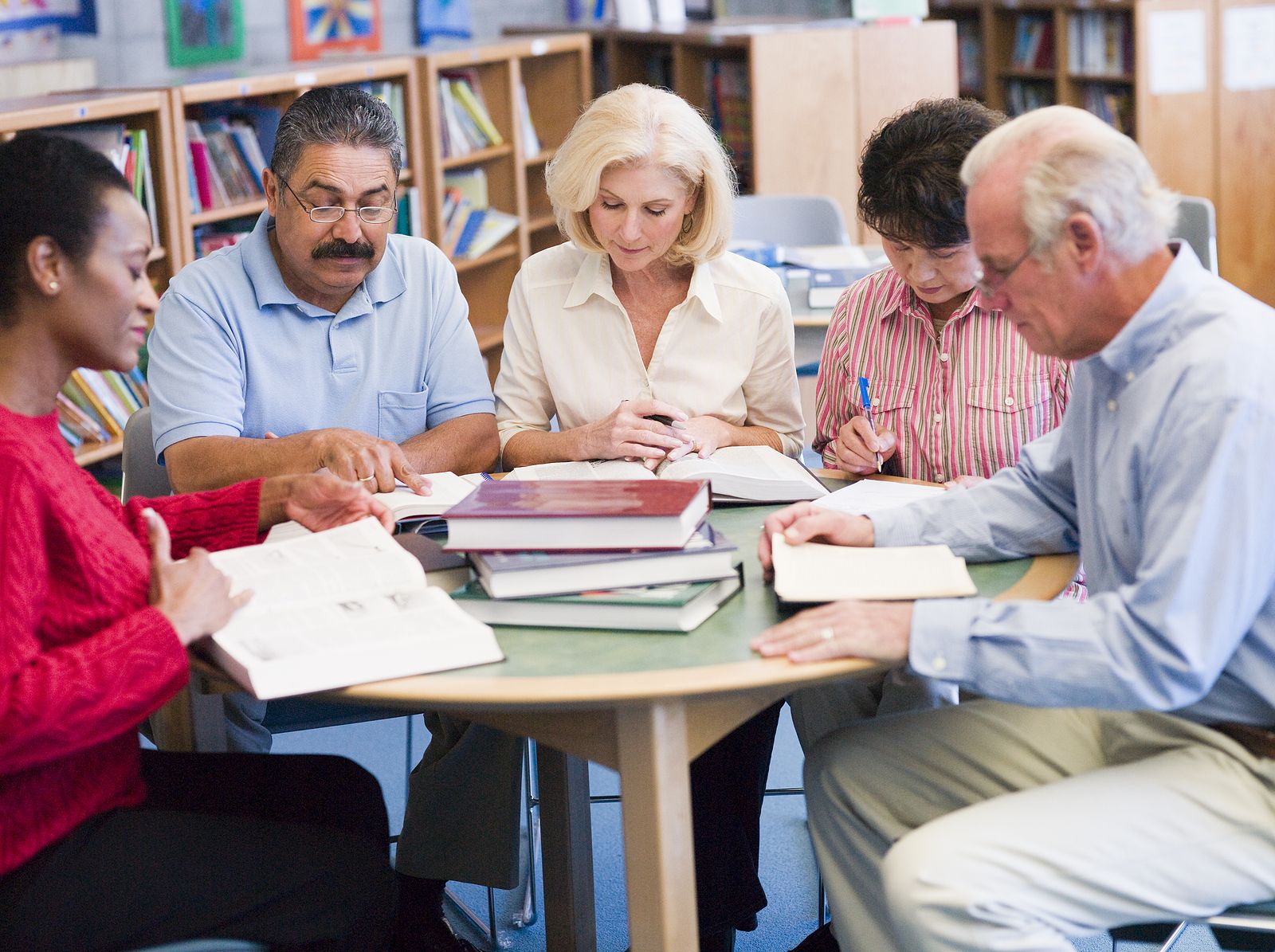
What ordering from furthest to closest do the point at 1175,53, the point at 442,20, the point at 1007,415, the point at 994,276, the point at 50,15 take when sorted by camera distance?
the point at 442,20, the point at 1175,53, the point at 50,15, the point at 1007,415, the point at 994,276

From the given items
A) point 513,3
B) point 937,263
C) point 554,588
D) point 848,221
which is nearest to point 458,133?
point 848,221

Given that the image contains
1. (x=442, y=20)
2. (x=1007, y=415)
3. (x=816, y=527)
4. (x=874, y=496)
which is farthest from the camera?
(x=442, y=20)

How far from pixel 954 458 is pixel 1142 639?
808 mm

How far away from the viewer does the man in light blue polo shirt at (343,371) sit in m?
2.13

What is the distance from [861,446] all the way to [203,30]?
3.71 meters

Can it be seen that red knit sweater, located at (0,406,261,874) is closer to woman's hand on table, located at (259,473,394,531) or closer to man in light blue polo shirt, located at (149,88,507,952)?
woman's hand on table, located at (259,473,394,531)

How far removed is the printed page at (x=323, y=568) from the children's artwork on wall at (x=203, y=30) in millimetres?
3733

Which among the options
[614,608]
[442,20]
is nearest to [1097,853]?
[614,608]

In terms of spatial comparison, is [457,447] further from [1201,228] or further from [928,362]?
[1201,228]

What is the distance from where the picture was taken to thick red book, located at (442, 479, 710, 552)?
1.48 metres

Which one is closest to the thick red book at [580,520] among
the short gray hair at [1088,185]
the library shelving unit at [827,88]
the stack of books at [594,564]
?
the stack of books at [594,564]

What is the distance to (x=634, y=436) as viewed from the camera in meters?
2.13

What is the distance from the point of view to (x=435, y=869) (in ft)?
7.13

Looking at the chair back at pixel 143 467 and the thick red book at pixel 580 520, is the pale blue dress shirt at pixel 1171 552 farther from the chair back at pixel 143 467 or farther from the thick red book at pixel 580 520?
the chair back at pixel 143 467
